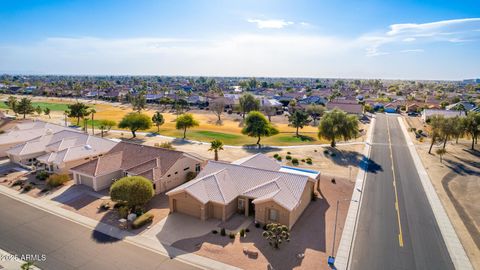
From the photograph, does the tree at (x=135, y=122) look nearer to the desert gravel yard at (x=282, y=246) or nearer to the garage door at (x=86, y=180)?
the garage door at (x=86, y=180)

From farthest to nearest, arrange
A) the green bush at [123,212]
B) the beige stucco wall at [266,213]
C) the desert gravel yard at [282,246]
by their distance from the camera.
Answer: the green bush at [123,212]
the beige stucco wall at [266,213]
the desert gravel yard at [282,246]

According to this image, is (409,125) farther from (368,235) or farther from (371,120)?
(368,235)

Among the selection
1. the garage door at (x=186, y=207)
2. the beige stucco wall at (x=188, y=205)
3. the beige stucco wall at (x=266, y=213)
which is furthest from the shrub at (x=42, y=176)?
the beige stucco wall at (x=266, y=213)

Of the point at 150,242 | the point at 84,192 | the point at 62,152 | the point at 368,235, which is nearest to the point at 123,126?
the point at 62,152

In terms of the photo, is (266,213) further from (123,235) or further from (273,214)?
(123,235)

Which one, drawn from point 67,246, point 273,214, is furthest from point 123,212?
point 273,214

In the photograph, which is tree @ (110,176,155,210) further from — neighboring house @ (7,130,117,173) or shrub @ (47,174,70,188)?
neighboring house @ (7,130,117,173)
